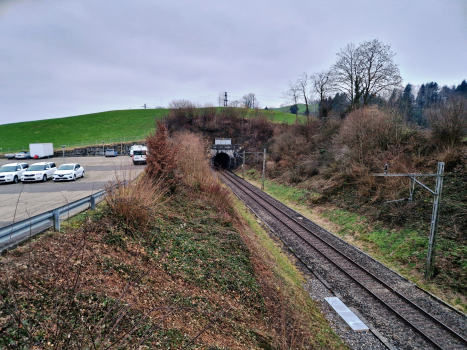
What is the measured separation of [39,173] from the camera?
69.6ft

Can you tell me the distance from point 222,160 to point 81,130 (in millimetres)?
43580

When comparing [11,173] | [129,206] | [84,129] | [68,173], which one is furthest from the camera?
[84,129]

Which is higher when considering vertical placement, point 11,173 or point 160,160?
point 160,160

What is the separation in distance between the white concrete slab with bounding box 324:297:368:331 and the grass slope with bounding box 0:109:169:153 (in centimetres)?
5552

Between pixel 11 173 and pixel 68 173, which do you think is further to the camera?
pixel 68 173

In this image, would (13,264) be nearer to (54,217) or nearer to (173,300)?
(54,217)

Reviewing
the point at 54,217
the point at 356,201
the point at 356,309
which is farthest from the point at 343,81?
the point at 54,217

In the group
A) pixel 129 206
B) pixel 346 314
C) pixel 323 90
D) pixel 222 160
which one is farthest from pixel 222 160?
pixel 346 314

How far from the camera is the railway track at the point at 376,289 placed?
8.52 meters

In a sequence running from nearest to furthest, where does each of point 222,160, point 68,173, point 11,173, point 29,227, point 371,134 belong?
point 29,227 → point 11,173 → point 68,173 → point 371,134 → point 222,160

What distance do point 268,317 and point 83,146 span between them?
57263 mm

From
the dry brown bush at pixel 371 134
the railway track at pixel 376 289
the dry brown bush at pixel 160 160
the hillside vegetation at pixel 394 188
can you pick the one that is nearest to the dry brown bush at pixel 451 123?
the hillside vegetation at pixel 394 188

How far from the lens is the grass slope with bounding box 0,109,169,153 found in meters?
61.1

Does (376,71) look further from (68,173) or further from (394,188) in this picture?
(68,173)
